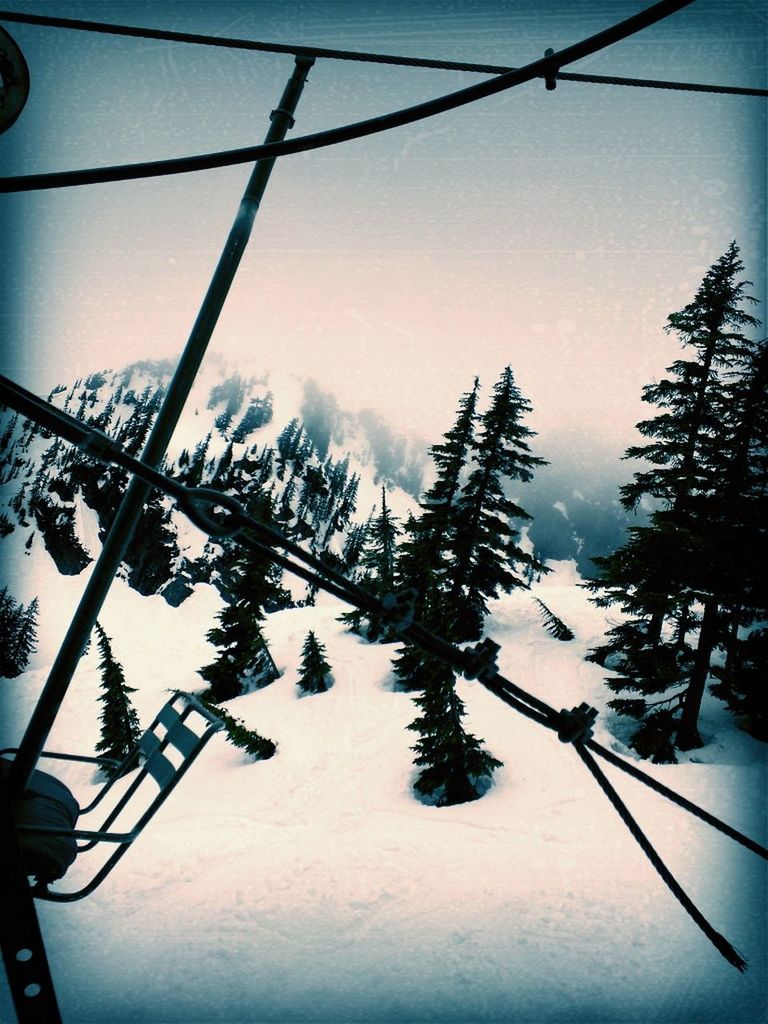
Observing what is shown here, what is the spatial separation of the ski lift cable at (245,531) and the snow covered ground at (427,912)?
183 inches

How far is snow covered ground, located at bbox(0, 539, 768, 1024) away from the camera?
14.4 ft

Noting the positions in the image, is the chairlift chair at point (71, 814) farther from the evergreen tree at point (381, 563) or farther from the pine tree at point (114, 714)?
the evergreen tree at point (381, 563)

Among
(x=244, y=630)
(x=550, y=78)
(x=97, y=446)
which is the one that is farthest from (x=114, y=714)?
(x=550, y=78)

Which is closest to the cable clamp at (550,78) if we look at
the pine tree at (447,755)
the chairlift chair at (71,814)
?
the chairlift chair at (71,814)

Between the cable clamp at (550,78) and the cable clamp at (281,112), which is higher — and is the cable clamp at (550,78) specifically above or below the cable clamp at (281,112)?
below

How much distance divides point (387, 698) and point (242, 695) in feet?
28.1

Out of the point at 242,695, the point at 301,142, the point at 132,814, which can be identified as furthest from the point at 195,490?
the point at 242,695

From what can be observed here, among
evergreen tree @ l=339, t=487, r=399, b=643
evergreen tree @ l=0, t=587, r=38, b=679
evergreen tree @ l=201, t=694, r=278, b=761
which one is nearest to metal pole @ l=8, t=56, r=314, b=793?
evergreen tree @ l=201, t=694, r=278, b=761

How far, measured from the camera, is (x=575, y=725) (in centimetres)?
159

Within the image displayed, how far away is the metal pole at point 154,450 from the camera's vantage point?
2.49 metres

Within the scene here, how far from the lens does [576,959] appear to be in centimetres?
474

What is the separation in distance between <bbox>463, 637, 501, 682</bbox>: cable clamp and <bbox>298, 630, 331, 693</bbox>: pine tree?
21396 mm

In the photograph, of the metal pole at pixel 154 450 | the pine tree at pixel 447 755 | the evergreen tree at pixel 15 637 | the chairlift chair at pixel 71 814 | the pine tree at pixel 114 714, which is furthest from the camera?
the evergreen tree at pixel 15 637

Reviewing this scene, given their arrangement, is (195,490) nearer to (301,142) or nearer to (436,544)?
(301,142)
